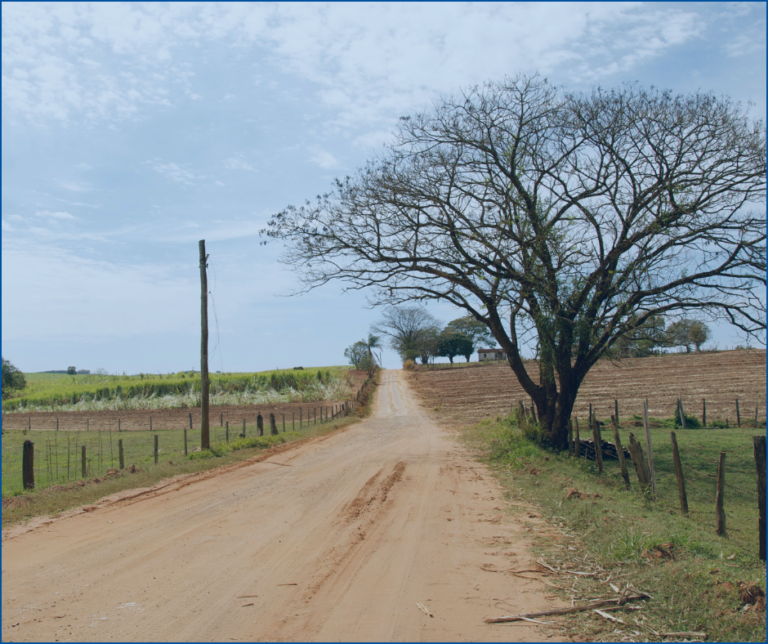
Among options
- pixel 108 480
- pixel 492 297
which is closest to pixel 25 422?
pixel 108 480

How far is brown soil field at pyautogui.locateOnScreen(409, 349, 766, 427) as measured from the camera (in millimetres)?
31859

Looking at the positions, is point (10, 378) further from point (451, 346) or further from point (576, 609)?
point (451, 346)

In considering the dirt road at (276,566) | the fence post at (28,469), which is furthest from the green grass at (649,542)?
the fence post at (28,469)

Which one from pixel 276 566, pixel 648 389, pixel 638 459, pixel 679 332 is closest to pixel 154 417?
pixel 679 332

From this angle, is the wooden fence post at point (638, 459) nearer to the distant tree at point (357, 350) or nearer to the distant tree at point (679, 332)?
the distant tree at point (679, 332)

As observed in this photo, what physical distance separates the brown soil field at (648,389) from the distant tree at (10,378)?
35.0 metres

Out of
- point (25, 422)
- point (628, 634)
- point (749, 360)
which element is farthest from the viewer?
point (749, 360)

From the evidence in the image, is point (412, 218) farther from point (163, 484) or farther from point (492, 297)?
point (163, 484)

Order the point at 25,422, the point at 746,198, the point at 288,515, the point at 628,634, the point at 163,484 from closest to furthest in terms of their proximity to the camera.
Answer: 1. the point at 628,634
2. the point at 288,515
3. the point at 163,484
4. the point at 746,198
5. the point at 25,422

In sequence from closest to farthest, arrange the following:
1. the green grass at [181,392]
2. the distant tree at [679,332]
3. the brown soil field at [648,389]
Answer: the distant tree at [679,332]
the brown soil field at [648,389]
the green grass at [181,392]

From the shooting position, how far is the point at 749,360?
48312mm

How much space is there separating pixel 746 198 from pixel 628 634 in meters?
14.9

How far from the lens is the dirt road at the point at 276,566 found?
500cm

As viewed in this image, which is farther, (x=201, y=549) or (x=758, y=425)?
(x=758, y=425)
